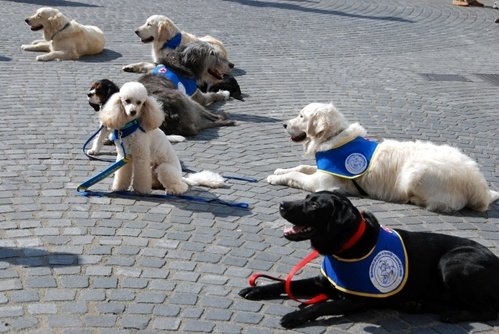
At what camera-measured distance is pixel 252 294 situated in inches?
219

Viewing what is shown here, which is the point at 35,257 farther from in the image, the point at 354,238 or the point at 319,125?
the point at 319,125

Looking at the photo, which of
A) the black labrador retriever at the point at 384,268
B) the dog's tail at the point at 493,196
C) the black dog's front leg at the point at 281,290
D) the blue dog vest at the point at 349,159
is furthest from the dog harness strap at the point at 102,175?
the dog's tail at the point at 493,196

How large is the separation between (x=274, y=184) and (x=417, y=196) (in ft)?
4.92

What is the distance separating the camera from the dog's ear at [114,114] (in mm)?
7449

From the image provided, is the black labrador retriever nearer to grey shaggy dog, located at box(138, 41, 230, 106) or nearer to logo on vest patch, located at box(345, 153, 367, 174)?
logo on vest patch, located at box(345, 153, 367, 174)

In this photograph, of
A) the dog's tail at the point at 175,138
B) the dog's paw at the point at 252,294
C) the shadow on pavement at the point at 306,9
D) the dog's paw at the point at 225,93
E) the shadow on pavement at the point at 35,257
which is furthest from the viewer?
the shadow on pavement at the point at 306,9

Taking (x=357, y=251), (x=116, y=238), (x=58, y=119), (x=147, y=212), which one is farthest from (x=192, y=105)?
(x=357, y=251)

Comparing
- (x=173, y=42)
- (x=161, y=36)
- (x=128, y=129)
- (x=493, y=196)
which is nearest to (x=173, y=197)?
(x=128, y=129)

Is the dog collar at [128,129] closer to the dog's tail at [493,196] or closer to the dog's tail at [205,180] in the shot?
the dog's tail at [205,180]

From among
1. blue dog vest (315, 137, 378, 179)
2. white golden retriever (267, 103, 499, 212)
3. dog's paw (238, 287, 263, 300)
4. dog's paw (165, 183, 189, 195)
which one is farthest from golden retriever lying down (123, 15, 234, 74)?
dog's paw (238, 287, 263, 300)

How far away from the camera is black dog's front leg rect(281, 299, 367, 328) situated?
5203 mm

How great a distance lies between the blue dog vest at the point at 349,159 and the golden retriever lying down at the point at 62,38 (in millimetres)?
7425

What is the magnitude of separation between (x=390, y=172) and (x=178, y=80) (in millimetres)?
4017

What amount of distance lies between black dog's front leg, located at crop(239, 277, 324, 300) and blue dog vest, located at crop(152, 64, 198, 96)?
5.46 meters
